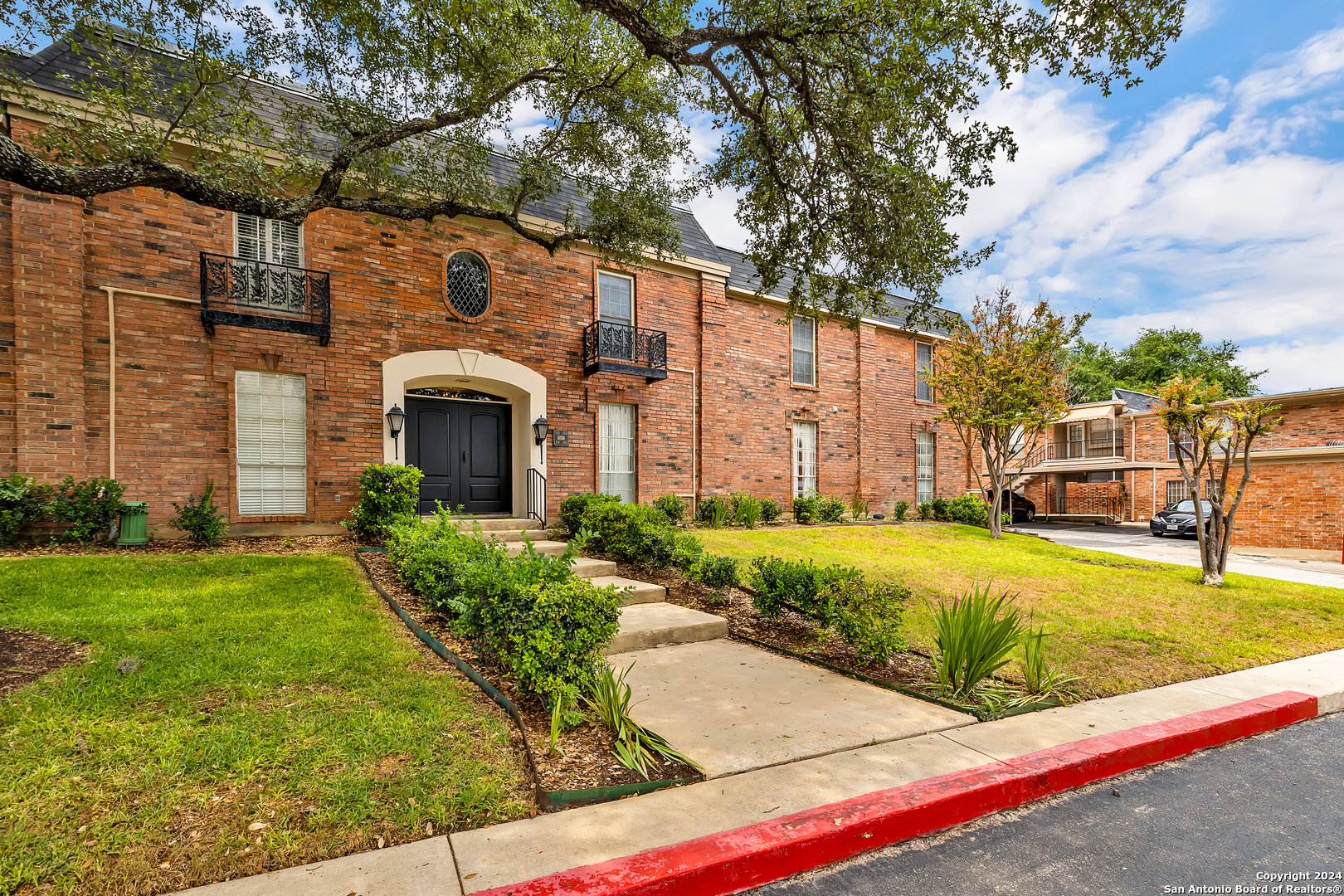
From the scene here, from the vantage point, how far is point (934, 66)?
6668mm

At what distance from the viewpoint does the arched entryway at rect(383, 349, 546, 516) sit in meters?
11.0

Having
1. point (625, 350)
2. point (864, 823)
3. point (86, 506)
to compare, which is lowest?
point (864, 823)

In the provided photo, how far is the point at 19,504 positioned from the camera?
7.50m

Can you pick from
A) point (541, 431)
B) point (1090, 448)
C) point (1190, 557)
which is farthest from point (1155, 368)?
point (541, 431)

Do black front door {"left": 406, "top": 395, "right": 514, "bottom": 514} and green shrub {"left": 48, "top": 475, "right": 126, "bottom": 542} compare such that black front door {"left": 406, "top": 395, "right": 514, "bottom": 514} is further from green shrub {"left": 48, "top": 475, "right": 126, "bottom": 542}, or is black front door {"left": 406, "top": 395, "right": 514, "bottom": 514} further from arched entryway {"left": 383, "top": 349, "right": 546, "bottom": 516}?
green shrub {"left": 48, "top": 475, "right": 126, "bottom": 542}

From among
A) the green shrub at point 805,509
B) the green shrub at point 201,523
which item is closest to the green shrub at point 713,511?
the green shrub at point 805,509

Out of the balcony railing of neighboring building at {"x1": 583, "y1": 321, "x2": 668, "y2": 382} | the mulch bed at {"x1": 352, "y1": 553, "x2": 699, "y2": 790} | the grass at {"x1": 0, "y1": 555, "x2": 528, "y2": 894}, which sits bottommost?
the mulch bed at {"x1": 352, "y1": 553, "x2": 699, "y2": 790}

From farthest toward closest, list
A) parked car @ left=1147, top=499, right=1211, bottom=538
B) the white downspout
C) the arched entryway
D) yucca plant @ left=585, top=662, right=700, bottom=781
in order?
1. parked car @ left=1147, top=499, right=1211, bottom=538
2. the white downspout
3. the arched entryway
4. yucca plant @ left=585, top=662, right=700, bottom=781

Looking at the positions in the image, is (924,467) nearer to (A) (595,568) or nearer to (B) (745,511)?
(B) (745,511)

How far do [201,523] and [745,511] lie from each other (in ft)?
33.2

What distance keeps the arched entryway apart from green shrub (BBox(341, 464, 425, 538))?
145 centimetres

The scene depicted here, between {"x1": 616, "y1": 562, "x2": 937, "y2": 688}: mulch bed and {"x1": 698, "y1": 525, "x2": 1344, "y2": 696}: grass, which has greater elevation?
{"x1": 616, "y1": 562, "x2": 937, "y2": 688}: mulch bed

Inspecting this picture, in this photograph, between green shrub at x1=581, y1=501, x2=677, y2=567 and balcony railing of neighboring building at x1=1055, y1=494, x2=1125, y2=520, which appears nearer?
green shrub at x1=581, y1=501, x2=677, y2=567

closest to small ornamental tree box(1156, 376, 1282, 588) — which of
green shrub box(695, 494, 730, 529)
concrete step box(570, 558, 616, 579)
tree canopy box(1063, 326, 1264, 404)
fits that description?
green shrub box(695, 494, 730, 529)
